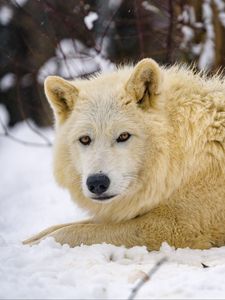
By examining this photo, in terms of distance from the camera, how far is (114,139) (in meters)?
4.99

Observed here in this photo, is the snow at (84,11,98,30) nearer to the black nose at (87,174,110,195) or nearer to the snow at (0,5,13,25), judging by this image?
the snow at (0,5,13,25)

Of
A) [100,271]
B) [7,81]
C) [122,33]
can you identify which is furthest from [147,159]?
[7,81]

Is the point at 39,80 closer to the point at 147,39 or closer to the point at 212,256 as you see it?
the point at 147,39

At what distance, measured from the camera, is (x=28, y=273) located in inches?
146

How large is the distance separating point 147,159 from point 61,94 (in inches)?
41.1

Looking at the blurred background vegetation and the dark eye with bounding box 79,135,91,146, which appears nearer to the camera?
the dark eye with bounding box 79,135,91,146

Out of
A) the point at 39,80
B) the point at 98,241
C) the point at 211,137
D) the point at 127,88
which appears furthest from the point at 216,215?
the point at 39,80

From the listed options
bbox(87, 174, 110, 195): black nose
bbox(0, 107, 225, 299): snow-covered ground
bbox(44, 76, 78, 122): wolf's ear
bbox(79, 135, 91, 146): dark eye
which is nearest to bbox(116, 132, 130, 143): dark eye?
bbox(79, 135, 91, 146): dark eye

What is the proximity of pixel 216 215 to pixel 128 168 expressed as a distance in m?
0.84

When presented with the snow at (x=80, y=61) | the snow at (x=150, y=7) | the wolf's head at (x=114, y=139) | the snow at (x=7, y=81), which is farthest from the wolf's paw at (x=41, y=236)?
the snow at (x=7, y=81)

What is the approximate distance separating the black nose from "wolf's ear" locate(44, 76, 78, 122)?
98cm

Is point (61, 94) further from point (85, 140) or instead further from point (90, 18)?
point (90, 18)

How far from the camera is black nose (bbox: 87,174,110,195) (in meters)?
4.70

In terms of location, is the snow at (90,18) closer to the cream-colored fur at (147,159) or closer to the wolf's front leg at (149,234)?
the cream-colored fur at (147,159)
